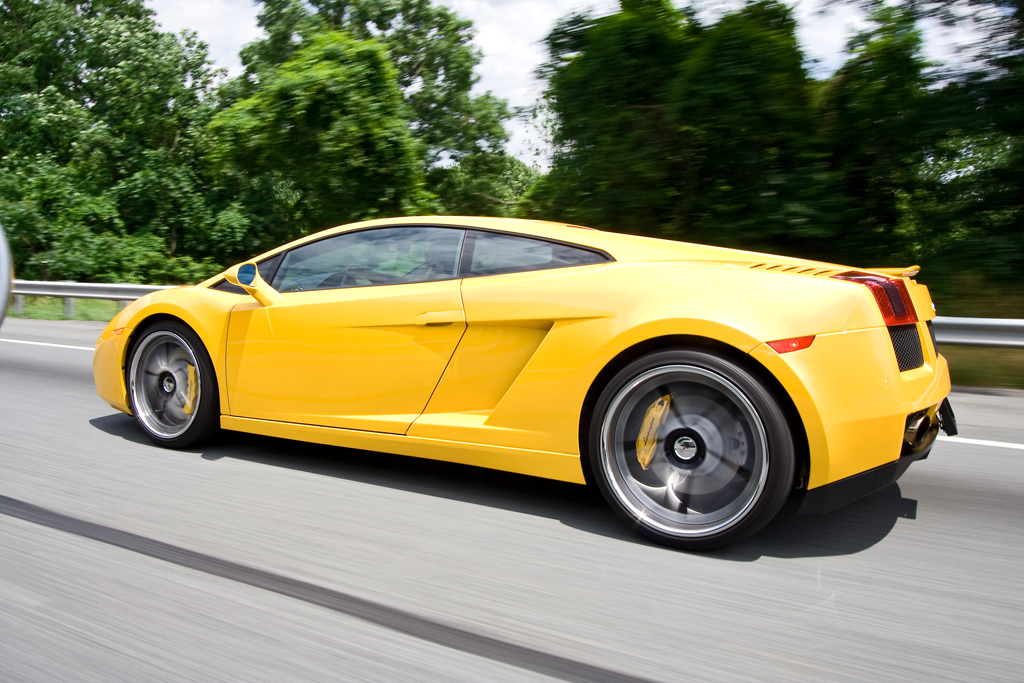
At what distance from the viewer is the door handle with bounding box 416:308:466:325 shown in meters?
3.59

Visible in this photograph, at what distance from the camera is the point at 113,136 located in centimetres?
2658

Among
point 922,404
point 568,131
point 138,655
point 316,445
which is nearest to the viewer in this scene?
point 138,655

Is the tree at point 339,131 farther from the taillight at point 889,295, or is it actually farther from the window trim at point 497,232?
the taillight at point 889,295

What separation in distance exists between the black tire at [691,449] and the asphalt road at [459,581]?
0.14m

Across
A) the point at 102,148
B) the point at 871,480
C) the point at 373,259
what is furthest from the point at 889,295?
the point at 102,148

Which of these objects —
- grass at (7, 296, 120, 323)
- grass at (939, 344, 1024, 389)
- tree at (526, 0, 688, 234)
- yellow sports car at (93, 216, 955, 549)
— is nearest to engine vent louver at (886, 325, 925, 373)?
yellow sports car at (93, 216, 955, 549)

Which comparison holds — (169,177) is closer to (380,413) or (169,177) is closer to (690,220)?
(690,220)

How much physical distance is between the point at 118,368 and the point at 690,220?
25.6ft

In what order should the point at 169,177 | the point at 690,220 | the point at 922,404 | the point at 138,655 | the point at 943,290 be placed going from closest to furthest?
the point at 138,655 → the point at 922,404 → the point at 943,290 → the point at 690,220 → the point at 169,177

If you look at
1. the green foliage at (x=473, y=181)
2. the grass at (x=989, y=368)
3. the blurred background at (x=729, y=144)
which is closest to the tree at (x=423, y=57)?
the green foliage at (x=473, y=181)

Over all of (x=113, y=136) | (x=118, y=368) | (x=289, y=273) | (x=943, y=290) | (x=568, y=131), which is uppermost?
(x=113, y=136)

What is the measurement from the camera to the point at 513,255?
3.68 metres

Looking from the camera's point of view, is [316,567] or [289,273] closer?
[316,567]

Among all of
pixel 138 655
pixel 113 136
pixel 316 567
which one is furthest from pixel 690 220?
pixel 113 136
